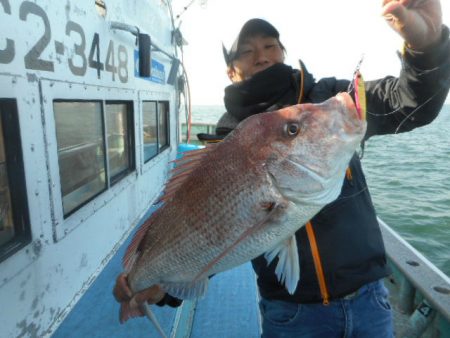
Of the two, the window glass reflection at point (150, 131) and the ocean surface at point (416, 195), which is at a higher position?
the window glass reflection at point (150, 131)

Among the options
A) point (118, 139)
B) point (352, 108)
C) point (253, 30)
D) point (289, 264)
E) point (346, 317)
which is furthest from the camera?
point (118, 139)

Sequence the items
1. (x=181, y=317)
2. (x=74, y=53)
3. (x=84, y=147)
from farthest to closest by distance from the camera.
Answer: (x=84, y=147), (x=181, y=317), (x=74, y=53)

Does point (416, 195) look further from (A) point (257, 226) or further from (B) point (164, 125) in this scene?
(A) point (257, 226)

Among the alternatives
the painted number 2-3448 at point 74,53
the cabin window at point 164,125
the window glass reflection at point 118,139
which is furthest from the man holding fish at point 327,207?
the cabin window at point 164,125

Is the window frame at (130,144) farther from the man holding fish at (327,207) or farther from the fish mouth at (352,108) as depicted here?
Result: the fish mouth at (352,108)

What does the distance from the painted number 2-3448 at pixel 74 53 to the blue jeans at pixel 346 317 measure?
1.91 metres

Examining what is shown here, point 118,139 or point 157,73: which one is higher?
point 157,73

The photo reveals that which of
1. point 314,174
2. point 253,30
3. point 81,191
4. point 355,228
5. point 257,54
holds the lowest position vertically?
point 81,191

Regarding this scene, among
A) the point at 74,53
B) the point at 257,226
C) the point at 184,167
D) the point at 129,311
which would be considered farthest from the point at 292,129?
the point at 74,53

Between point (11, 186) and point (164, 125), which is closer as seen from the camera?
point (11, 186)

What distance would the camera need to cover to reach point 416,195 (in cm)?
1071

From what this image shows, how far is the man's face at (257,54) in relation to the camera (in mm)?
2035

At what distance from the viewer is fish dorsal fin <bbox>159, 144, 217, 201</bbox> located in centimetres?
151

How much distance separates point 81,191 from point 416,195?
10.6m
